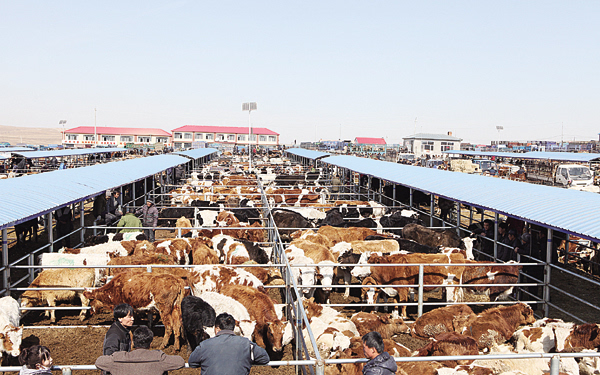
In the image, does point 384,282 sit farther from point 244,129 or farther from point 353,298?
point 244,129

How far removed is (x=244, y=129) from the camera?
384ft

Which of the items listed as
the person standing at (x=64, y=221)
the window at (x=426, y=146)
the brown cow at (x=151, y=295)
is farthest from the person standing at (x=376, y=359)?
the window at (x=426, y=146)

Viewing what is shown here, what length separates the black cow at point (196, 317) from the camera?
764 centimetres

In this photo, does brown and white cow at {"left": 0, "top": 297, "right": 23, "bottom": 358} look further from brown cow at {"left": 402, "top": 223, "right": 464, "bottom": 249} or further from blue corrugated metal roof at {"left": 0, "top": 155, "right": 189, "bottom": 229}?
brown cow at {"left": 402, "top": 223, "right": 464, "bottom": 249}

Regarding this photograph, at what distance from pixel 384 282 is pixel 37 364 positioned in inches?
276

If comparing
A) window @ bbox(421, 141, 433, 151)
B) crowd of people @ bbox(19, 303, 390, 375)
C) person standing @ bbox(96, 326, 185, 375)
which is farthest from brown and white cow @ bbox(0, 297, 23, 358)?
window @ bbox(421, 141, 433, 151)

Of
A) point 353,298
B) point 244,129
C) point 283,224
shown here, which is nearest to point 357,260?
point 353,298

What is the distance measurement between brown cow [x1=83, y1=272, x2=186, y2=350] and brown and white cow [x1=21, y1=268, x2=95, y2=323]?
0.81 m

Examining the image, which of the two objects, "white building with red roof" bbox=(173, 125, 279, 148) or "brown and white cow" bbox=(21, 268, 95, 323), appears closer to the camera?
"brown and white cow" bbox=(21, 268, 95, 323)

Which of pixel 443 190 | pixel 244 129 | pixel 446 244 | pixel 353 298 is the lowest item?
pixel 353 298

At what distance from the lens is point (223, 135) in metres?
116

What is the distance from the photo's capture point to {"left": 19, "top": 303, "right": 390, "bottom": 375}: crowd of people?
A: 14.1 feet

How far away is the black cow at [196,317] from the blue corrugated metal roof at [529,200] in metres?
6.16

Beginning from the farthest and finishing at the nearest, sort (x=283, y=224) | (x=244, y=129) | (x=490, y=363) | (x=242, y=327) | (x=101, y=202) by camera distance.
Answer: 1. (x=244, y=129)
2. (x=101, y=202)
3. (x=283, y=224)
4. (x=242, y=327)
5. (x=490, y=363)
